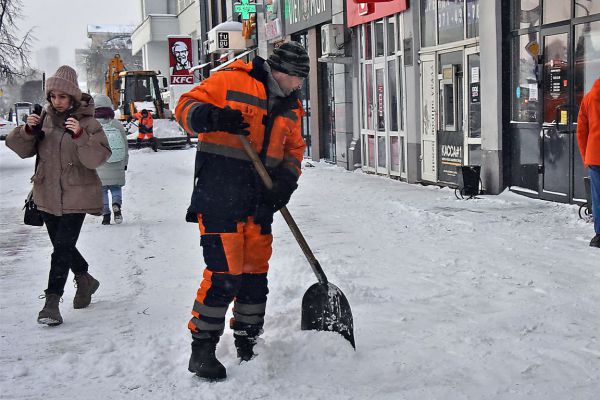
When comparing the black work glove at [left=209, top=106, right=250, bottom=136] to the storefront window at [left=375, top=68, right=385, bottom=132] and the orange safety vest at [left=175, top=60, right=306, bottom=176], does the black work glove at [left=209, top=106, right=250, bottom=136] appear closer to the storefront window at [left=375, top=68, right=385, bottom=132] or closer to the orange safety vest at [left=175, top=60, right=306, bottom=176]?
the orange safety vest at [left=175, top=60, right=306, bottom=176]

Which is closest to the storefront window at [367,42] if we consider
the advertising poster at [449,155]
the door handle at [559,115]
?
the advertising poster at [449,155]

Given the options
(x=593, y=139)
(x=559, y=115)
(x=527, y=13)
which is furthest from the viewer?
(x=527, y=13)

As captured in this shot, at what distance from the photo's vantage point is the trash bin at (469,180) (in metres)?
11.2

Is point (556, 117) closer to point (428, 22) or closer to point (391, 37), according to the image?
point (428, 22)

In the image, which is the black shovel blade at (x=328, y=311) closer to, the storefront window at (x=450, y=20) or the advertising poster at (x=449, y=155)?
the advertising poster at (x=449, y=155)

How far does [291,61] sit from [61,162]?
2.09 meters

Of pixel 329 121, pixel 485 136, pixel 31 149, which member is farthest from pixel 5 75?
pixel 31 149

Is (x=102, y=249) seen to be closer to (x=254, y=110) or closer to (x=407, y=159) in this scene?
(x=254, y=110)

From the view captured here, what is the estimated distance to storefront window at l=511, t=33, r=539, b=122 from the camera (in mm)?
10828

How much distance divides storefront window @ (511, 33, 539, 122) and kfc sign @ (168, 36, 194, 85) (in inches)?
1077

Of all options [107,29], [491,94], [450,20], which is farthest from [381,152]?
[107,29]

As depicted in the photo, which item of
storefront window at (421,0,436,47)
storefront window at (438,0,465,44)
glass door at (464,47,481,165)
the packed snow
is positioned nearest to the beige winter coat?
the packed snow

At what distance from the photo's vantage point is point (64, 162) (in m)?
5.37

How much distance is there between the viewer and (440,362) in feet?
14.0
